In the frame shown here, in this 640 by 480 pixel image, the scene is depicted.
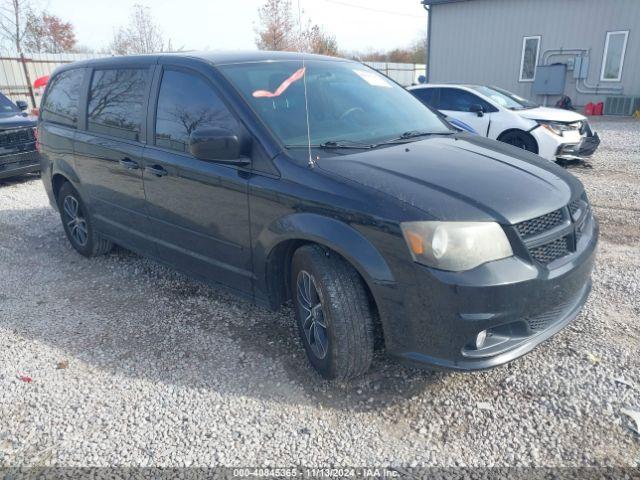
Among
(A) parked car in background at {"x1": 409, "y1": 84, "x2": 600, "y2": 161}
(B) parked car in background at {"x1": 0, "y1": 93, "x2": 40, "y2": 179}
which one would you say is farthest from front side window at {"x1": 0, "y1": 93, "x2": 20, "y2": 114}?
(A) parked car in background at {"x1": 409, "y1": 84, "x2": 600, "y2": 161}

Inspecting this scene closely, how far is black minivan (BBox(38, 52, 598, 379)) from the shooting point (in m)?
2.25

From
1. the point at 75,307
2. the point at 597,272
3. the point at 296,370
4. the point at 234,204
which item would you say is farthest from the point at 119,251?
the point at 597,272

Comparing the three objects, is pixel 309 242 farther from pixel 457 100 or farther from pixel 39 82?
pixel 39 82

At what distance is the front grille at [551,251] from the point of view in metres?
2.35

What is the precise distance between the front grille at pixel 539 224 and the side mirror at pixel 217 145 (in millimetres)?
1532

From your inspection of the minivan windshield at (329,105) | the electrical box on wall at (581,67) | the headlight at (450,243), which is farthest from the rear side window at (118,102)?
the electrical box on wall at (581,67)

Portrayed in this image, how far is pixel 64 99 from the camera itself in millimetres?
4617

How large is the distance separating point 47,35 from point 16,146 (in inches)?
881

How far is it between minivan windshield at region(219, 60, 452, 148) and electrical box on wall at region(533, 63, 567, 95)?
49.9ft

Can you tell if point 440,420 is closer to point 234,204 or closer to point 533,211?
point 533,211

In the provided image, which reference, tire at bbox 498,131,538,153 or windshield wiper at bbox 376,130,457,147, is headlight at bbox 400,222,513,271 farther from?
tire at bbox 498,131,538,153

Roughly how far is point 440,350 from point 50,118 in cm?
447

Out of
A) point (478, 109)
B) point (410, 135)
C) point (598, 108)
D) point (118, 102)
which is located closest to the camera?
point (410, 135)

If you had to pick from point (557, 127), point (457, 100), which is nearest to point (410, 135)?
point (557, 127)
